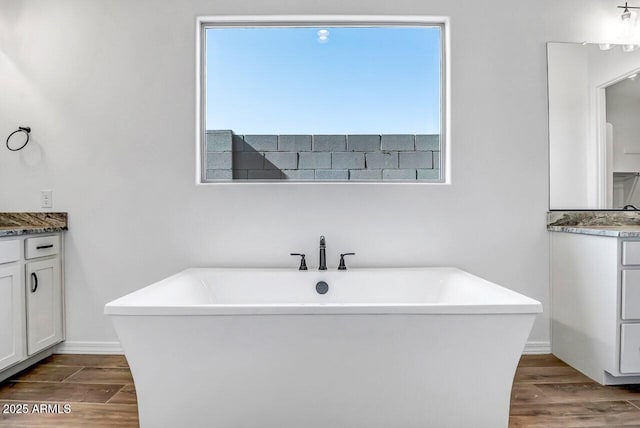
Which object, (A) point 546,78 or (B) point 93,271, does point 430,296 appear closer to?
(A) point 546,78

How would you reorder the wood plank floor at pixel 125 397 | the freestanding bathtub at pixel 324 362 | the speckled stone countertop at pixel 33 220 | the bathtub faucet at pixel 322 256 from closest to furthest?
1. the freestanding bathtub at pixel 324 362
2. the wood plank floor at pixel 125 397
3. the bathtub faucet at pixel 322 256
4. the speckled stone countertop at pixel 33 220

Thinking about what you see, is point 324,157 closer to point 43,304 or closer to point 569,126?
point 569,126

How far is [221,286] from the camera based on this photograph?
250 centimetres

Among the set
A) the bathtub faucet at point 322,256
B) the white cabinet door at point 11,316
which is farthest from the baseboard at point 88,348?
A: the bathtub faucet at point 322,256

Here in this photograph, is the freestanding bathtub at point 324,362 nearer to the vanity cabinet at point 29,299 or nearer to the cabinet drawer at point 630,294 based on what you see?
the cabinet drawer at point 630,294

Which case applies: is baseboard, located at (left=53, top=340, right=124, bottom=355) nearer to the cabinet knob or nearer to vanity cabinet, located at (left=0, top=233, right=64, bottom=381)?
vanity cabinet, located at (left=0, top=233, right=64, bottom=381)

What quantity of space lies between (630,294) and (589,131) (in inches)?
44.2

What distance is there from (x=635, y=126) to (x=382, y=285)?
77.6 inches

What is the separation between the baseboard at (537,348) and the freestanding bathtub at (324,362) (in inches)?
46.4

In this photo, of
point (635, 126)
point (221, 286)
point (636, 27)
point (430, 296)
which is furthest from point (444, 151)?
point (221, 286)

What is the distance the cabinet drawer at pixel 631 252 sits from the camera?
2082 mm

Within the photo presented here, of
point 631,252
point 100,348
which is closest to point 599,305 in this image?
point 631,252

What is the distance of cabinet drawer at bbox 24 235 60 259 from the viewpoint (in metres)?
2.35

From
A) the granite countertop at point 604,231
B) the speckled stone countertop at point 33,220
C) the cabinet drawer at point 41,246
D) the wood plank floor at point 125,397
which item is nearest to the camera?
the wood plank floor at point 125,397
